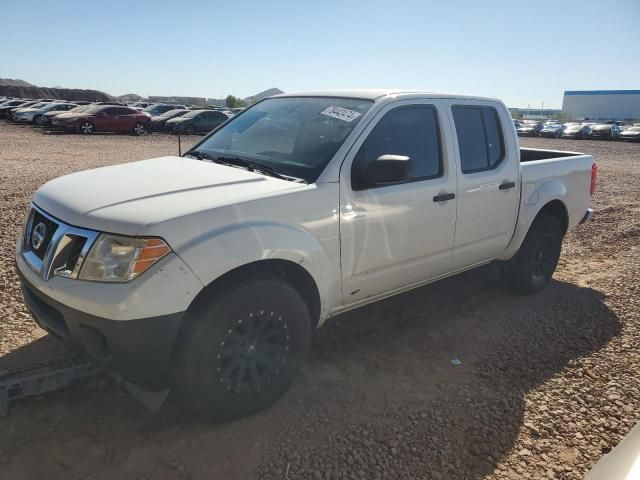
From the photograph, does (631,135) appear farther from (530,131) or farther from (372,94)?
(372,94)

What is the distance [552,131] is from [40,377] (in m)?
44.2

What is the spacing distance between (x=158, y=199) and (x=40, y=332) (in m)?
1.89

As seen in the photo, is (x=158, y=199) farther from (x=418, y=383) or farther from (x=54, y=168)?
(x=54, y=168)

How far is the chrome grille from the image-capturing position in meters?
2.44

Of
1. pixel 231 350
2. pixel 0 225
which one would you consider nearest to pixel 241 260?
pixel 231 350

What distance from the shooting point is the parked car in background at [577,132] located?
38.9 m

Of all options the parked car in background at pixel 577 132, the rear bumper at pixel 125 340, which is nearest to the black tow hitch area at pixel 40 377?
the rear bumper at pixel 125 340

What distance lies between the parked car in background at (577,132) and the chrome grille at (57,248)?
43.0m

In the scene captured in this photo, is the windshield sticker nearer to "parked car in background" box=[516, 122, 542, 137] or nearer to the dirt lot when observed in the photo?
the dirt lot

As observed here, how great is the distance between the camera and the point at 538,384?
3.45 m

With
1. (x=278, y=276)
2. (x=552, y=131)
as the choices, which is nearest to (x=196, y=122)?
(x=278, y=276)

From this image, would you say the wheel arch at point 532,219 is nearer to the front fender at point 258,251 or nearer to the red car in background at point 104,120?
the front fender at point 258,251

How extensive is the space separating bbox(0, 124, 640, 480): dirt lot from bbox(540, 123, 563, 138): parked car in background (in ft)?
132

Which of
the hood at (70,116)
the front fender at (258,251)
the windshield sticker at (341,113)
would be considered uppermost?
the windshield sticker at (341,113)
